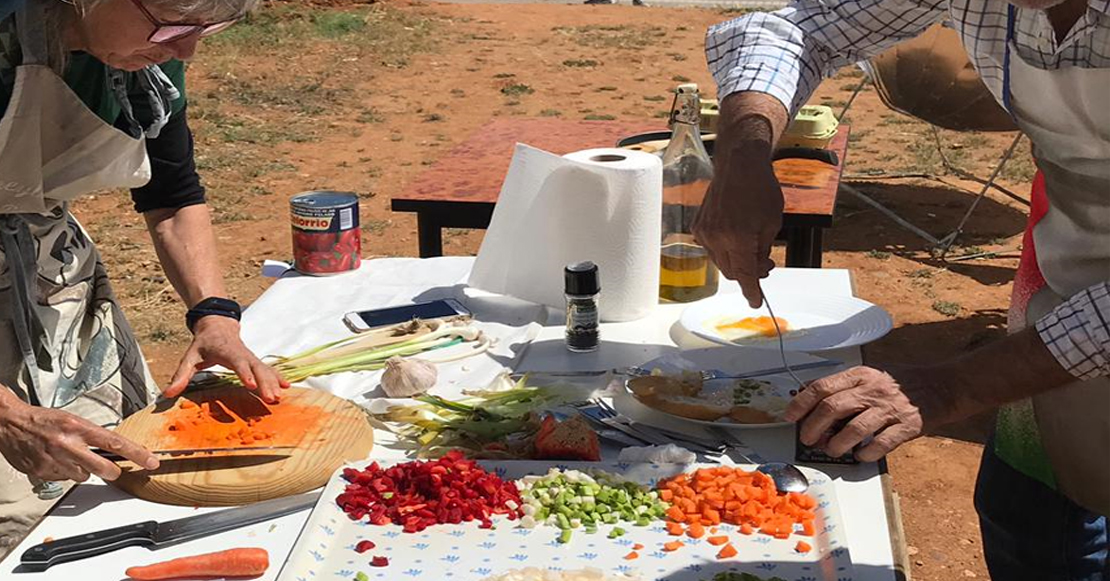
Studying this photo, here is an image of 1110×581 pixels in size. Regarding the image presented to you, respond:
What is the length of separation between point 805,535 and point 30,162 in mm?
1354

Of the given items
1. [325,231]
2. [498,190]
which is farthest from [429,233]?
[325,231]

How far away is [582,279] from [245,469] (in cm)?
79

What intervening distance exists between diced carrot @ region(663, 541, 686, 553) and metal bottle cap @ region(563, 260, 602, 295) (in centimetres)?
80

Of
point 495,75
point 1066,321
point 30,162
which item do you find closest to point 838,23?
point 1066,321

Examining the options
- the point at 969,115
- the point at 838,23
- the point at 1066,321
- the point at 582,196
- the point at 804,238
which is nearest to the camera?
the point at 1066,321

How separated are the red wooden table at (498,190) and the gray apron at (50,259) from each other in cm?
114

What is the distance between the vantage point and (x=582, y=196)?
7.83ft

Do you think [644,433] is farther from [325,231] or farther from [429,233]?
[429,233]

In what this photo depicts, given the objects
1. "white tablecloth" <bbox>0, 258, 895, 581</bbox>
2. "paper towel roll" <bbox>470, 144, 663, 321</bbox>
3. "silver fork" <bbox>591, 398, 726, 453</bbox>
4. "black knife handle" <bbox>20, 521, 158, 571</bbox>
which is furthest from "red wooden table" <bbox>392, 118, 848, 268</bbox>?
"black knife handle" <bbox>20, 521, 158, 571</bbox>

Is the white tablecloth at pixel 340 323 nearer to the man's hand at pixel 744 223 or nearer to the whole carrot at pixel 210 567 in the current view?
the whole carrot at pixel 210 567

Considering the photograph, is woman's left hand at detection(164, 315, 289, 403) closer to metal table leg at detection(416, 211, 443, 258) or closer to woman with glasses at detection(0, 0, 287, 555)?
woman with glasses at detection(0, 0, 287, 555)

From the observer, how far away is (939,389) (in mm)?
1710

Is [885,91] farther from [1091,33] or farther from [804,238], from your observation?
[1091,33]

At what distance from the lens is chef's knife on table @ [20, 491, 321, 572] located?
4.98ft
